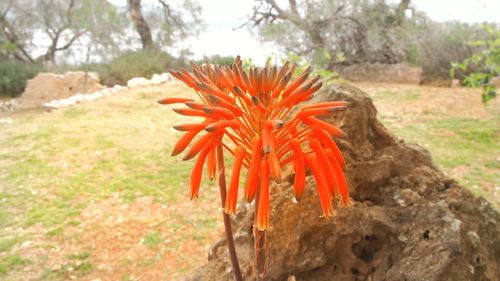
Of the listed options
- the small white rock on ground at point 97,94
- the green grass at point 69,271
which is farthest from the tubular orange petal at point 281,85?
the small white rock on ground at point 97,94

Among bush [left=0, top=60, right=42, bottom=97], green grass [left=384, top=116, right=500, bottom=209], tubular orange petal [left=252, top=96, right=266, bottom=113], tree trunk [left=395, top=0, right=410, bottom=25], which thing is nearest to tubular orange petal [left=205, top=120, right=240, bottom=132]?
tubular orange petal [left=252, top=96, right=266, bottom=113]

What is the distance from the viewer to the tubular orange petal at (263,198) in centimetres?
149

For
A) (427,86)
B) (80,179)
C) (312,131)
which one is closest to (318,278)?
(312,131)

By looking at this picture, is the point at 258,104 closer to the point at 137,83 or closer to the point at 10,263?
the point at 10,263

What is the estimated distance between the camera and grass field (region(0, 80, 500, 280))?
4805 millimetres

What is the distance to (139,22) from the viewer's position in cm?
2097

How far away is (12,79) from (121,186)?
1319 centimetres

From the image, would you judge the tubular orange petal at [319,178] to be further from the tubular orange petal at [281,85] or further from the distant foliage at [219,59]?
the distant foliage at [219,59]

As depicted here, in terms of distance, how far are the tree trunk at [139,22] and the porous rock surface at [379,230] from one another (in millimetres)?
19683

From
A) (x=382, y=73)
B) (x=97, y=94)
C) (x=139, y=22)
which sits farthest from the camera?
(x=139, y=22)

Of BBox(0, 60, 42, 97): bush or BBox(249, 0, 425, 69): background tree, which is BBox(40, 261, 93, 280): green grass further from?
BBox(0, 60, 42, 97): bush

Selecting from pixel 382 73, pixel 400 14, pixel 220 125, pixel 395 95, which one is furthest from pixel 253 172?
pixel 400 14

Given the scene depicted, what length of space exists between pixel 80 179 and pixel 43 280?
2.79 metres

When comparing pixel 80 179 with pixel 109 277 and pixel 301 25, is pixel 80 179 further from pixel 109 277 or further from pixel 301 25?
pixel 301 25
